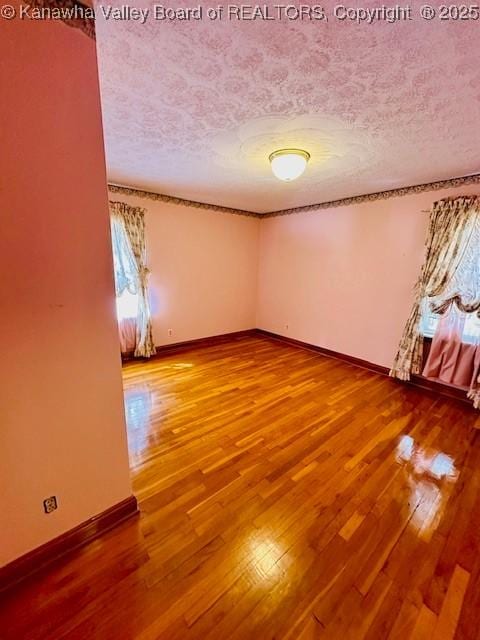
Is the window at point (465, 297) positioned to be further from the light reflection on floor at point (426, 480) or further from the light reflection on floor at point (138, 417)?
the light reflection on floor at point (138, 417)

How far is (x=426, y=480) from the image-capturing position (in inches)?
73.8

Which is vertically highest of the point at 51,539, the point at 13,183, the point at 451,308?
the point at 13,183

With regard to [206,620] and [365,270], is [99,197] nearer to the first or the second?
[206,620]

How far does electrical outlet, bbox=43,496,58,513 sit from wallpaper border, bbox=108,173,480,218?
350 centimetres

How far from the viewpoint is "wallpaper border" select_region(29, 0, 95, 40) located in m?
0.95

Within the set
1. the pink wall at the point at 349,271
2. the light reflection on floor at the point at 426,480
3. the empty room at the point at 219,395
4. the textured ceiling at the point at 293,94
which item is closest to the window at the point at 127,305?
the empty room at the point at 219,395

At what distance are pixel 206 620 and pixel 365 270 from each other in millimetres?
3806

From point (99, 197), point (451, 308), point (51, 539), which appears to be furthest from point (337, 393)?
point (99, 197)

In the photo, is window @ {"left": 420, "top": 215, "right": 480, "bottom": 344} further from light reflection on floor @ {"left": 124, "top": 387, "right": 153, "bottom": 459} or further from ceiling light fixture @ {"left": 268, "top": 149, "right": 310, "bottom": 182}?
light reflection on floor @ {"left": 124, "top": 387, "right": 153, "bottom": 459}

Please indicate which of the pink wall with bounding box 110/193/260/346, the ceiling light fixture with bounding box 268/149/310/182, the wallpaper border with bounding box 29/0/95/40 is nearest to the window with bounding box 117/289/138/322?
the pink wall with bounding box 110/193/260/346

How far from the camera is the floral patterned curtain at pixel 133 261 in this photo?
358cm


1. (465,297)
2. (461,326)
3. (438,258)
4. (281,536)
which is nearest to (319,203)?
(438,258)

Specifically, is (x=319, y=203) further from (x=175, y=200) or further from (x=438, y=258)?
(x=175, y=200)

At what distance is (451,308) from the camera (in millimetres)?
2926
